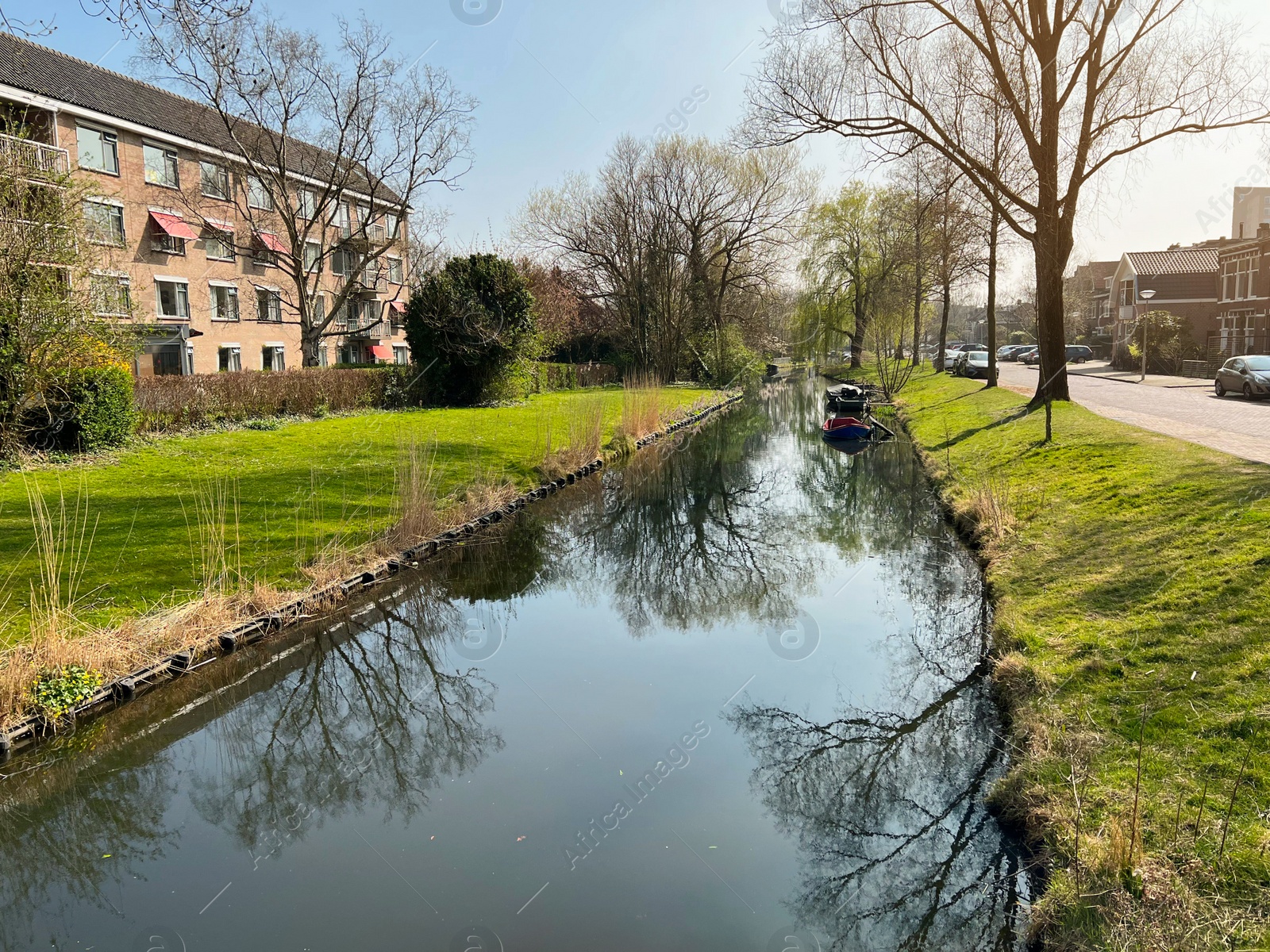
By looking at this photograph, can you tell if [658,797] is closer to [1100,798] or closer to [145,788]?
[1100,798]

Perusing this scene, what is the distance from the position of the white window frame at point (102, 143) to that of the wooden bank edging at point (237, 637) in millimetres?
27840

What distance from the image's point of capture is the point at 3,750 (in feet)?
18.5

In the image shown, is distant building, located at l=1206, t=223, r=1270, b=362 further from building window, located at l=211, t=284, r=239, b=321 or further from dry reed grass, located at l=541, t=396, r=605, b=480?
building window, located at l=211, t=284, r=239, b=321

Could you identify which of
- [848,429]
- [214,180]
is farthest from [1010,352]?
[214,180]

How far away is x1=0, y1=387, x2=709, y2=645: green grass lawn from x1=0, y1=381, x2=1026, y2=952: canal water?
1.34m

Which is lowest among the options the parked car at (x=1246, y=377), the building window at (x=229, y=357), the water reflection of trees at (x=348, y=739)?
the water reflection of trees at (x=348, y=739)

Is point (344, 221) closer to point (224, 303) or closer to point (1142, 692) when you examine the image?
point (224, 303)

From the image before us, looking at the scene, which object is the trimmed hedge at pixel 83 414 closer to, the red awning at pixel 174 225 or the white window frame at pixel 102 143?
the white window frame at pixel 102 143

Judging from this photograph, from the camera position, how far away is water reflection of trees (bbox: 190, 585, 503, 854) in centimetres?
529

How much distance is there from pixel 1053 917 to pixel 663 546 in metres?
8.61

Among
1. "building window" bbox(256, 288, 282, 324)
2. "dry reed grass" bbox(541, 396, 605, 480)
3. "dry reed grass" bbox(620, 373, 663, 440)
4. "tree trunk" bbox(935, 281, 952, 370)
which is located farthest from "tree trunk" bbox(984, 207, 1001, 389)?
"building window" bbox(256, 288, 282, 324)

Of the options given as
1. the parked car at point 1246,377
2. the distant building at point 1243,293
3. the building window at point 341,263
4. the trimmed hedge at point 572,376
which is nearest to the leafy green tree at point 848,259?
the trimmed hedge at point 572,376

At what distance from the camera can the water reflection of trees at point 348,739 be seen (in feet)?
17.4

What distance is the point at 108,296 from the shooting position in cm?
1450
